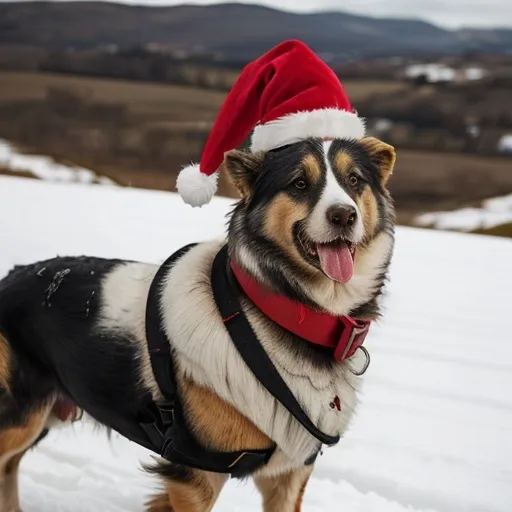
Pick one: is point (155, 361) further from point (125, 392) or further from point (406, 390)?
point (406, 390)

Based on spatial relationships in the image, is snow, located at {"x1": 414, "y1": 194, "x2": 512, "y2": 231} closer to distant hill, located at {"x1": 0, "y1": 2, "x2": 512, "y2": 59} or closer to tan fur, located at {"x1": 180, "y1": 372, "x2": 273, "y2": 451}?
distant hill, located at {"x1": 0, "y1": 2, "x2": 512, "y2": 59}

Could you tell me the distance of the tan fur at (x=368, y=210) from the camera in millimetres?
1323

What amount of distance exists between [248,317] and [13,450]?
0.77m

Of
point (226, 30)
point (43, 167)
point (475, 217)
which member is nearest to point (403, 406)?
point (475, 217)

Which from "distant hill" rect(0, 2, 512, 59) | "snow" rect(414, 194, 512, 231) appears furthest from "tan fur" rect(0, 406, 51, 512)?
"distant hill" rect(0, 2, 512, 59)

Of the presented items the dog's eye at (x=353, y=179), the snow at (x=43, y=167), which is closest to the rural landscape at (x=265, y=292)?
the dog's eye at (x=353, y=179)

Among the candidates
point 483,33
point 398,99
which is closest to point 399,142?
point 398,99

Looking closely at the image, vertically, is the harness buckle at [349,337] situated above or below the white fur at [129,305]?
above

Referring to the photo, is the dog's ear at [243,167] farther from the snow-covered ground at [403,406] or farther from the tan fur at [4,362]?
the snow-covered ground at [403,406]

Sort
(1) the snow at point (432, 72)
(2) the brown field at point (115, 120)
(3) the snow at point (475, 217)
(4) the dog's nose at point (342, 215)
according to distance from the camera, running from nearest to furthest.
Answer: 1. (4) the dog's nose at point (342, 215)
2. (3) the snow at point (475, 217)
3. (1) the snow at point (432, 72)
4. (2) the brown field at point (115, 120)

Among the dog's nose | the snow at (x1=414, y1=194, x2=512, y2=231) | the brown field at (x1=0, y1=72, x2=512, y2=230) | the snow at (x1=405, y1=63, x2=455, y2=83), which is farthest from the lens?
the brown field at (x1=0, y1=72, x2=512, y2=230)

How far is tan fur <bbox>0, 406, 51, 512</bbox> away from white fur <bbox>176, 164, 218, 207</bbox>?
0.64 meters

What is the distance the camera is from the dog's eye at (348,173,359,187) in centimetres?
131

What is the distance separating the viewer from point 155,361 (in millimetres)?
1325
